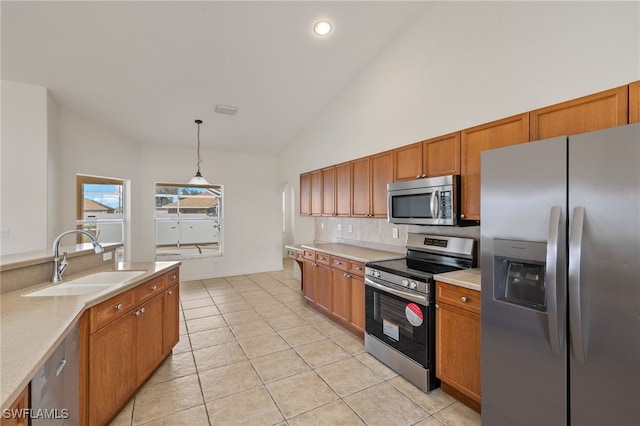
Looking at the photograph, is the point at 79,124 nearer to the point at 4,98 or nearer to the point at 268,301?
the point at 4,98

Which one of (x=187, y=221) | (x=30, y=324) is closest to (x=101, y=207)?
(x=187, y=221)

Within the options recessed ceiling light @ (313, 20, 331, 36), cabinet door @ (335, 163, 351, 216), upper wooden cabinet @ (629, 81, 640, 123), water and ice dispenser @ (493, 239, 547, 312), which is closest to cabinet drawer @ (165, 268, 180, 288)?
cabinet door @ (335, 163, 351, 216)

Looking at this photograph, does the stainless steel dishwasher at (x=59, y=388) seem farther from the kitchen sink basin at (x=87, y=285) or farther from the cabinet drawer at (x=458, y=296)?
the cabinet drawer at (x=458, y=296)

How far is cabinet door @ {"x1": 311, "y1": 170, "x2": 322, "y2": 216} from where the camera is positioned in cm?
470

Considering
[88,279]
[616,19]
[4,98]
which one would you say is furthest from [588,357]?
[4,98]

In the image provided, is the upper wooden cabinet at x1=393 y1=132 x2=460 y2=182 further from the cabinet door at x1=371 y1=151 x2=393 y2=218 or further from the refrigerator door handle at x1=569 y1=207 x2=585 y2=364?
the refrigerator door handle at x1=569 y1=207 x2=585 y2=364

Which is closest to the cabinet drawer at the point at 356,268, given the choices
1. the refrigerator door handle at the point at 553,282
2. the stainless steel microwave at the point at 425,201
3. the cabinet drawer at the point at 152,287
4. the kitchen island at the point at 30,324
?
the stainless steel microwave at the point at 425,201

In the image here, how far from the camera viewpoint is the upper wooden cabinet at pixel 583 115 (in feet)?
5.29

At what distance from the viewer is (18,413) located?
92 centimetres

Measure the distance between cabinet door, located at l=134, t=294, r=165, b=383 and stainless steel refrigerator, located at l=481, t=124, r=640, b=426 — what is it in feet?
8.25

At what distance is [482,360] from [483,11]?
2.90 m

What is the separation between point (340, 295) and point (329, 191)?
5.48ft

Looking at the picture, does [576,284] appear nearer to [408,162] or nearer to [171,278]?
[408,162]

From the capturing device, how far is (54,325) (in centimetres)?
130
